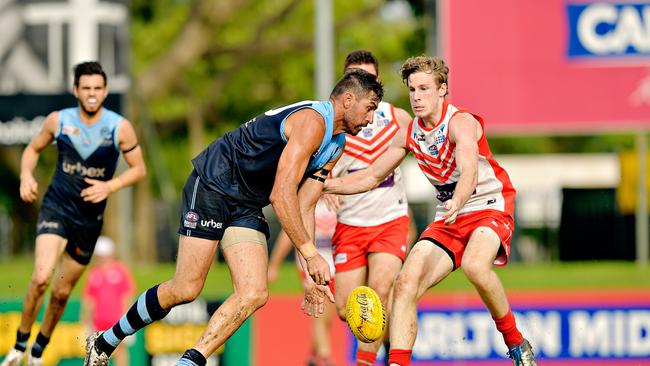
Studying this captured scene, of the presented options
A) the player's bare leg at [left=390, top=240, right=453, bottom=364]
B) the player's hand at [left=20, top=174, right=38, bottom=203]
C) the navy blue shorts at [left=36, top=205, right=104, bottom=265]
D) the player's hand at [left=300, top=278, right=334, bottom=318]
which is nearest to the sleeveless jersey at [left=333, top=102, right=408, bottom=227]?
the player's bare leg at [left=390, top=240, right=453, bottom=364]

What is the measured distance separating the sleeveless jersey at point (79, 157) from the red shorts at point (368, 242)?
205cm

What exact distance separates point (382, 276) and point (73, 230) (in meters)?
2.59

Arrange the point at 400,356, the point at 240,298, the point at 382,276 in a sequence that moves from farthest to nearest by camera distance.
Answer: the point at 382,276, the point at 400,356, the point at 240,298

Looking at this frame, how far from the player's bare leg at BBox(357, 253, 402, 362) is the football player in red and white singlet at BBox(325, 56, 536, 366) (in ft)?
3.00

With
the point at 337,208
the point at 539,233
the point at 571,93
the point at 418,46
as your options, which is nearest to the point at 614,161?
the point at 539,233

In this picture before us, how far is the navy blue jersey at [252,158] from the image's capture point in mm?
8555

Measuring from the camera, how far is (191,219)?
8711 millimetres

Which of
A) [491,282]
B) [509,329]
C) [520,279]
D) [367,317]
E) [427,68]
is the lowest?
[520,279]

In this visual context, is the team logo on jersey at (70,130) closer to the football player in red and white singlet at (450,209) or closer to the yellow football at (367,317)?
the football player in red and white singlet at (450,209)

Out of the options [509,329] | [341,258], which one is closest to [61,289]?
[341,258]

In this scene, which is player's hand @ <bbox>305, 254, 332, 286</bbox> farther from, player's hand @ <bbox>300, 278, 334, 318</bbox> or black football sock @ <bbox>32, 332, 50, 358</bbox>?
Answer: black football sock @ <bbox>32, 332, 50, 358</bbox>

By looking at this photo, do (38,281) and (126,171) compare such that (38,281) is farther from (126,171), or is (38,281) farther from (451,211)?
(451,211)

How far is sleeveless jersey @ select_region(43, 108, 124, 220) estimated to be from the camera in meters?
10.2

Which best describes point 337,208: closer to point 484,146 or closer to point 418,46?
point 484,146
